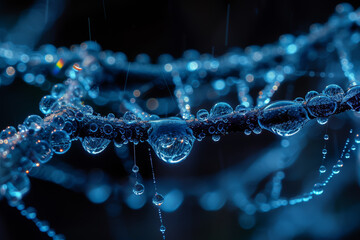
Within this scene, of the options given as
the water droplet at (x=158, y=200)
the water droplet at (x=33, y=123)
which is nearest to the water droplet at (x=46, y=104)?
the water droplet at (x=33, y=123)

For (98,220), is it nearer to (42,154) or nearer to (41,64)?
(41,64)

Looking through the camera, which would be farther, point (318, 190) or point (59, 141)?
point (318, 190)

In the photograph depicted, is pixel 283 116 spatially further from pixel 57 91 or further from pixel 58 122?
pixel 57 91

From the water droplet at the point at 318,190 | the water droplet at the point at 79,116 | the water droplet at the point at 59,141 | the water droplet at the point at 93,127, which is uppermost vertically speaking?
the water droplet at the point at 79,116

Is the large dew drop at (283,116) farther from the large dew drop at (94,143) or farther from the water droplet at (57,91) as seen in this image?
the water droplet at (57,91)

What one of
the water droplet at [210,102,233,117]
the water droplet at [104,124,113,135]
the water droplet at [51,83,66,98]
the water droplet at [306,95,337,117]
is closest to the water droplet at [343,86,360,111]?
the water droplet at [306,95,337,117]

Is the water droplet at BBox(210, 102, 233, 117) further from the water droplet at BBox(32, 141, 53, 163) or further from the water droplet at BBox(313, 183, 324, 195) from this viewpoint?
the water droplet at BBox(313, 183, 324, 195)

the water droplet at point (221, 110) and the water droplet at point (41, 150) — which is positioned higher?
the water droplet at point (221, 110)

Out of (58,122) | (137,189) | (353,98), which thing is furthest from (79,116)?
(353,98)

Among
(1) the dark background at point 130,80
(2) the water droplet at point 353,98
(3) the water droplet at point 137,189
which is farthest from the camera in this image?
(1) the dark background at point 130,80
